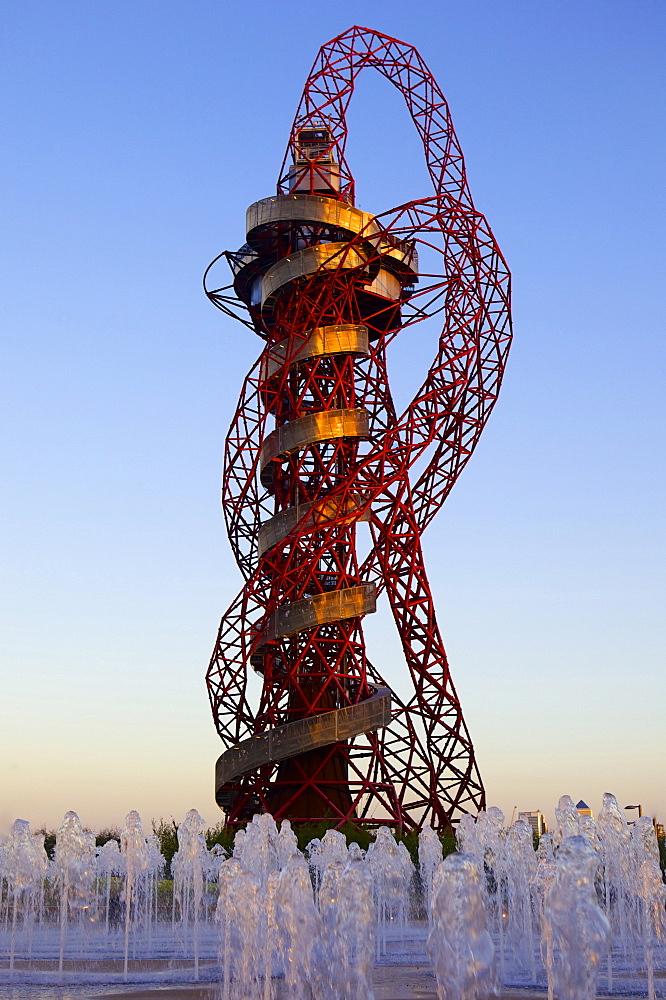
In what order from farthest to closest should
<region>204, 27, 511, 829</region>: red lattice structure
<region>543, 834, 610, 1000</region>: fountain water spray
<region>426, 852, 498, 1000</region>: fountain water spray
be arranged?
1. <region>204, 27, 511, 829</region>: red lattice structure
2. <region>543, 834, 610, 1000</region>: fountain water spray
3. <region>426, 852, 498, 1000</region>: fountain water spray

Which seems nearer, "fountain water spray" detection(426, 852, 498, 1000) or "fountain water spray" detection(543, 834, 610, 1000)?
"fountain water spray" detection(426, 852, 498, 1000)

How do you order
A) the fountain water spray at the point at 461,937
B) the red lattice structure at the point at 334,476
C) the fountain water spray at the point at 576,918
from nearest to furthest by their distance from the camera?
1. the fountain water spray at the point at 461,937
2. the fountain water spray at the point at 576,918
3. the red lattice structure at the point at 334,476

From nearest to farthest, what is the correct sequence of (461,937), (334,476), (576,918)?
(461,937), (576,918), (334,476)

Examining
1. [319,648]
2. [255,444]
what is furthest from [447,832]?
[255,444]

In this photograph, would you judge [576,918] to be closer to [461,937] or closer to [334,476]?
[461,937]

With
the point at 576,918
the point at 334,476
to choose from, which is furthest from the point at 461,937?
the point at 334,476

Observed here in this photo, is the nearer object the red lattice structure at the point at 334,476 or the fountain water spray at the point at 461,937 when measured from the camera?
the fountain water spray at the point at 461,937

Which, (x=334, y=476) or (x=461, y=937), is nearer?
(x=461, y=937)

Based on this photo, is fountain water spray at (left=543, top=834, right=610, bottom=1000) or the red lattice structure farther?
the red lattice structure

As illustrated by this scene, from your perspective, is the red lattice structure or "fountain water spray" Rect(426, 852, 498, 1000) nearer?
"fountain water spray" Rect(426, 852, 498, 1000)

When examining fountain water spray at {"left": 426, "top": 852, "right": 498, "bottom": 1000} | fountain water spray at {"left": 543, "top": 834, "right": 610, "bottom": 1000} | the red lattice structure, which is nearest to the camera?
fountain water spray at {"left": 426, "top": 852, "right": 498, "bottom": 1000}

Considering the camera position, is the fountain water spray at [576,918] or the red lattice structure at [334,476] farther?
the red lattice structure at [334,476]

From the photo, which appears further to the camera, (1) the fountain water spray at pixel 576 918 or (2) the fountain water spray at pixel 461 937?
(1) the fountain water spray at pixel 576 918

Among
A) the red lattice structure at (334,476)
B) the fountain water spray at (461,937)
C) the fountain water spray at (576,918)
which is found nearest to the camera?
the fountain water spray at (461,937)
